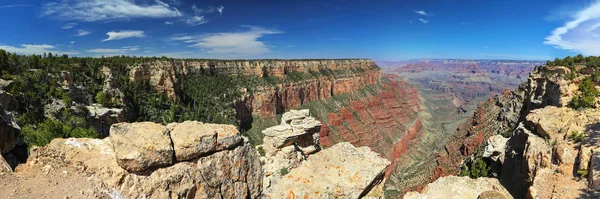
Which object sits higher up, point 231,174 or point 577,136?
A: point 577,136

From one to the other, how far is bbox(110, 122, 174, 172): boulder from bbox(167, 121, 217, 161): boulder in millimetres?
420

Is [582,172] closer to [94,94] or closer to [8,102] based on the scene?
[8,102]

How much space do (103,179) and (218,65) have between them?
7587 cm

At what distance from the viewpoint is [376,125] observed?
110188 millimetres

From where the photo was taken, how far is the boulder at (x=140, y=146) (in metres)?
11.6

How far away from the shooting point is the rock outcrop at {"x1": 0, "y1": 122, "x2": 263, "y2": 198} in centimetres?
1112

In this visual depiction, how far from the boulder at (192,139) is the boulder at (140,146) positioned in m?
0.42

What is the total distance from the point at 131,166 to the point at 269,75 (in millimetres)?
84382

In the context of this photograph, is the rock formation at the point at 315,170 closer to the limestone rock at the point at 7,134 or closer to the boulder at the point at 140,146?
the boulder at the point at 140,146

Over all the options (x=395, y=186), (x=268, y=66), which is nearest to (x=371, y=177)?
(x=395, y=186)

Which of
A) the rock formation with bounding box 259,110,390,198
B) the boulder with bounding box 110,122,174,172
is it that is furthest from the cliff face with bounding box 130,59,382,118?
the boulder with bounding box 110,122,174,172

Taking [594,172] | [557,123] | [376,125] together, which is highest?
[557,123]

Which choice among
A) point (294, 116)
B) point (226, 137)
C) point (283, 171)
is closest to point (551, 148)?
point (294, 116)

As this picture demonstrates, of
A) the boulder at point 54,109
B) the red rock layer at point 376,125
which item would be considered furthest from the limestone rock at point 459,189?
the red rock layer at point 376,125
